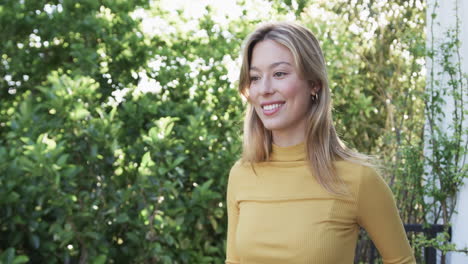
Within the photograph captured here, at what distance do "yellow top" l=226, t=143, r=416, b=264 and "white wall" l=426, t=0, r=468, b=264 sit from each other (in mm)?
1881

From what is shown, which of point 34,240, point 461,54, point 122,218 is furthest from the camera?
point 461,54

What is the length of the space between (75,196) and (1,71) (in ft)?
5.47

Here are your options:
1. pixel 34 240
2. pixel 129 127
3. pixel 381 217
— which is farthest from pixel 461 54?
pixel 34 240

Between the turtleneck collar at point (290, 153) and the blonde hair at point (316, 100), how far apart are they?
32mm

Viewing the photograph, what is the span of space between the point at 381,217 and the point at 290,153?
40cm

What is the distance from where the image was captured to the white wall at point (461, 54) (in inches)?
162

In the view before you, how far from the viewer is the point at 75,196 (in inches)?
129

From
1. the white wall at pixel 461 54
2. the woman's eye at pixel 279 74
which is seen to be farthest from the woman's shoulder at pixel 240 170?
the white wall at pixel 461 54

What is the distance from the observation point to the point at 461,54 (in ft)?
14.6

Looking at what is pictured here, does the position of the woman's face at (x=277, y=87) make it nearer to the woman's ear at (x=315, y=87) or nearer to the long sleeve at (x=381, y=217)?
the woman's ear at (x=315, y=87)

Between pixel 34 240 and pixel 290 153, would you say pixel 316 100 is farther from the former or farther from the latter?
pixel 34 240

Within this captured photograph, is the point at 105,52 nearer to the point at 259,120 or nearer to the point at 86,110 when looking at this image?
the point at 86,110

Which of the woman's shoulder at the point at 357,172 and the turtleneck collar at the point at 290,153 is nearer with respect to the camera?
the woman's shoulder at the point at 357,172

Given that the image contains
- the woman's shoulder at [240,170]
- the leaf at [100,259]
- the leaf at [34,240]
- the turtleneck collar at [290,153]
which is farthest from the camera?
the leaf at [100,259]
